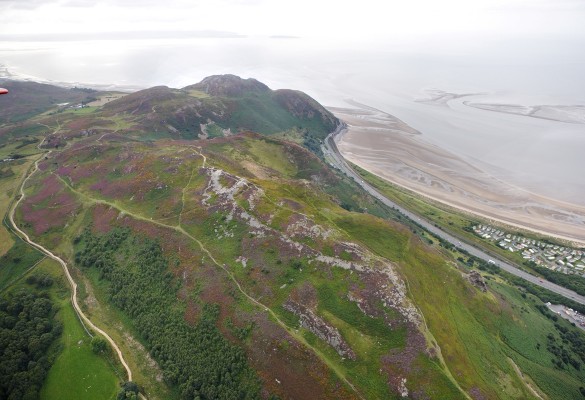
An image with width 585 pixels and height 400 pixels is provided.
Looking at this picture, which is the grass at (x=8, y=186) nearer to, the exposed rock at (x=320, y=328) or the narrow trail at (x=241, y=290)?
the narrow trail at (x=241, y=290)

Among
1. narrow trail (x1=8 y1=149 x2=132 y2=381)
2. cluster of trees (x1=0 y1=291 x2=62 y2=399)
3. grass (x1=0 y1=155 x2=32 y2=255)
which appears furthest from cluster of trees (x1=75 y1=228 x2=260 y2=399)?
grass (x1=0 y1=155 x2=32 y2=255)

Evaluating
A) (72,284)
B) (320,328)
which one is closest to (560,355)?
(320,328)

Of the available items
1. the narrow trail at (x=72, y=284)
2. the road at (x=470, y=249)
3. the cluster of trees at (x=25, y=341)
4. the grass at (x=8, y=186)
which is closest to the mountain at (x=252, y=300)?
the cluster of trees at (x=25, y=341)

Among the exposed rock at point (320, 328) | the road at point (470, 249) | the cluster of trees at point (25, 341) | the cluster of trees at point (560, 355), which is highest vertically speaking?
the exposed rock at point (320, 328)

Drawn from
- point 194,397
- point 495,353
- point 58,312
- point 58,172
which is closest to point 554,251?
point 495,353

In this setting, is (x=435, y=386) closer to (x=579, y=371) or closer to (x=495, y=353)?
(x=495, y=353)

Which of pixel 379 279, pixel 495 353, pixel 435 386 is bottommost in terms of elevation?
pixel 495 353

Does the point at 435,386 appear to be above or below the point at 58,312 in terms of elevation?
above
